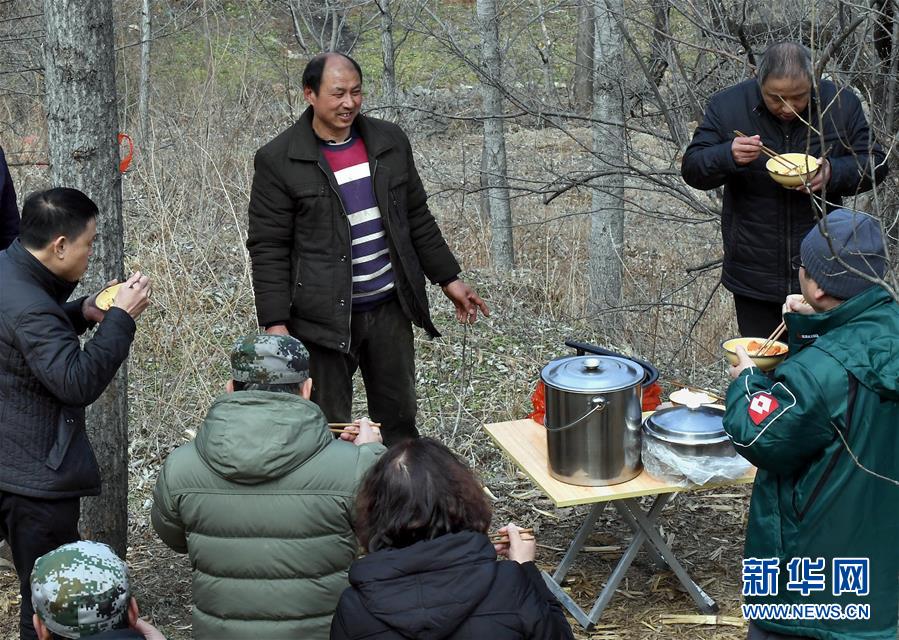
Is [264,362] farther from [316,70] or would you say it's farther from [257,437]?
[316,70]

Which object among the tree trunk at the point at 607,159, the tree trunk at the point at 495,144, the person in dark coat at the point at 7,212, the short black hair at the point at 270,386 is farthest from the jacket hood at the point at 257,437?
the tree trunk at the point at 495,144

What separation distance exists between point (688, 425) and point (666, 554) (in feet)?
2.44

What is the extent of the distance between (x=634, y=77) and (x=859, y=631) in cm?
620

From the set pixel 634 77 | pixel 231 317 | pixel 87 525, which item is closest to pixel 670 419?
pixel 87 525

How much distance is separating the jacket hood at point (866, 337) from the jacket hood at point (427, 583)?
1.17 m

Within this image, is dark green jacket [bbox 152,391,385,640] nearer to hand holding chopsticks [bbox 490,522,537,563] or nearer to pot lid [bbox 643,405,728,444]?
hand holding chopsticks [bbox 490,522,537,563]

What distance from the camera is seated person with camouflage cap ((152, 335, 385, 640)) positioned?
2.80 m

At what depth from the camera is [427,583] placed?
2270 mm

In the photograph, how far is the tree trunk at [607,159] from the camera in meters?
7.57

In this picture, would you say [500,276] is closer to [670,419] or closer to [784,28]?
[784,28]

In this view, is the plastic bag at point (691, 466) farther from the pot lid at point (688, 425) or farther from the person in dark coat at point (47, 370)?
the person in dark coat at point (47, 370)

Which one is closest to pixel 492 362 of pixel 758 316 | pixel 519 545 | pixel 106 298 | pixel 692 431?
pixel 758 316

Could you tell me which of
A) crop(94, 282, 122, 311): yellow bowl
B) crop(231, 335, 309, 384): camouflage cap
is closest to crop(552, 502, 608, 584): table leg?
crop(231, 335, 309, 384): camouflage cap

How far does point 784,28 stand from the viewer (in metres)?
6.35
